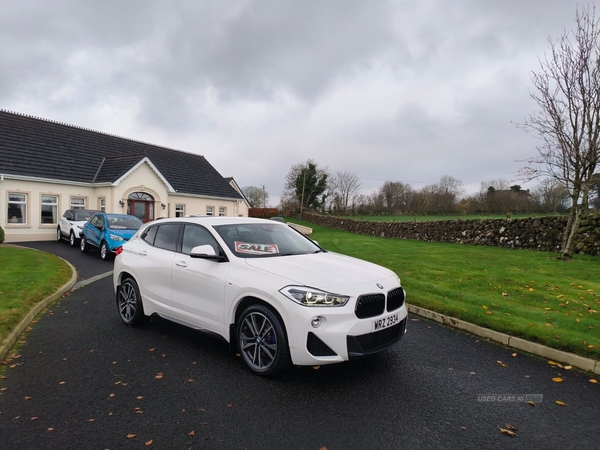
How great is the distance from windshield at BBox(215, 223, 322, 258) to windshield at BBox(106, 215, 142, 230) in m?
10.8

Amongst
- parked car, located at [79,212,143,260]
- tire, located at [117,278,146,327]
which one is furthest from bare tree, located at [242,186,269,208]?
tire, located at [117,278,146,327]

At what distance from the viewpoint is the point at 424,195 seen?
5191 centimetres

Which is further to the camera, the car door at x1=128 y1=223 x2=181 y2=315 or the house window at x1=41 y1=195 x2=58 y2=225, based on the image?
the house window at x1=41 y1=195 x2=58 y2=225

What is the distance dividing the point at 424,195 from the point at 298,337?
5163 centimetres

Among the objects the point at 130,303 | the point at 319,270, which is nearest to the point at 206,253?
the point at 319,270

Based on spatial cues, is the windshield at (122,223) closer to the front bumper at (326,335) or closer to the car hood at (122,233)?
the car hood at (122,233)

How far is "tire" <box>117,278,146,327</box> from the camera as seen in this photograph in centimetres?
579

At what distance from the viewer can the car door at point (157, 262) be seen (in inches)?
207

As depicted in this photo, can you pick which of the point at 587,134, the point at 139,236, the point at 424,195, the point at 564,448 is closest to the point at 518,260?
the point at 587,134

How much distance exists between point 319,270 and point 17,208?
22914 mm

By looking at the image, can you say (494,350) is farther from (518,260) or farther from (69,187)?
(69,187)

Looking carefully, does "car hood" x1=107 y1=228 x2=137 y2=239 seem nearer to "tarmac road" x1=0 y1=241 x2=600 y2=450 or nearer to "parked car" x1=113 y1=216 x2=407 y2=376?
"parked car" x1=113 y1=216 x2=407 y2=376

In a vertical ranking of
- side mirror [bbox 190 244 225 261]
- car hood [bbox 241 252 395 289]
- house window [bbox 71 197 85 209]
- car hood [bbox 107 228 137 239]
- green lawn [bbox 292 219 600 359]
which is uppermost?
house window [bbox 71 197 85 209]

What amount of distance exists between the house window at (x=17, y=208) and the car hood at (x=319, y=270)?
72.2 ft
